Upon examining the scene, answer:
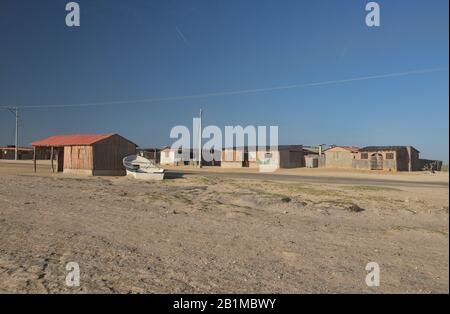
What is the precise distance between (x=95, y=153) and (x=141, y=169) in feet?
15.2

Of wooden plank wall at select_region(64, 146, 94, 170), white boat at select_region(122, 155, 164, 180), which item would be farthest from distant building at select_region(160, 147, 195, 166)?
white boat at select_region(122, 155, 164, 180)

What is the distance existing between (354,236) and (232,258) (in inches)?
141

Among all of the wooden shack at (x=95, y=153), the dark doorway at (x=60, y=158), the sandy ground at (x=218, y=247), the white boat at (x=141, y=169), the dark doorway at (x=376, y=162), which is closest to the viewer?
the sandy ground at (x=218, y=247)

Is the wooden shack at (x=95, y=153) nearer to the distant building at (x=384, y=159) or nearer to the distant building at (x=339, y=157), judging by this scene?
the distant building at (x=384, y=159)

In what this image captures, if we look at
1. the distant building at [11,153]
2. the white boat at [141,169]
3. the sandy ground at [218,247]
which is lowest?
the sandy ground at [218,247]

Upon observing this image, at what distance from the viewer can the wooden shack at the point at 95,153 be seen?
3412 centimetres

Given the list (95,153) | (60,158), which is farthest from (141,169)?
(60,158)

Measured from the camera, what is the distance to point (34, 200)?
15070 millimetres

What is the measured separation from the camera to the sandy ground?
5.56m

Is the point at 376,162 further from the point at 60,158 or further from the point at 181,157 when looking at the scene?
the point at 60,158

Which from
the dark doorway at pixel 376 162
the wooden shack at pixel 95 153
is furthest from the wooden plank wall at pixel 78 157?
the dark doorway at pixel 376 162

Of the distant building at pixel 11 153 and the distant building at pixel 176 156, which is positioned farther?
the distant building at pixel 11 153

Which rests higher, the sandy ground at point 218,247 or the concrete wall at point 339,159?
the concrete wall at point 339,159

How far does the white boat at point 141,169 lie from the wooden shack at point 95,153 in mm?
1674
